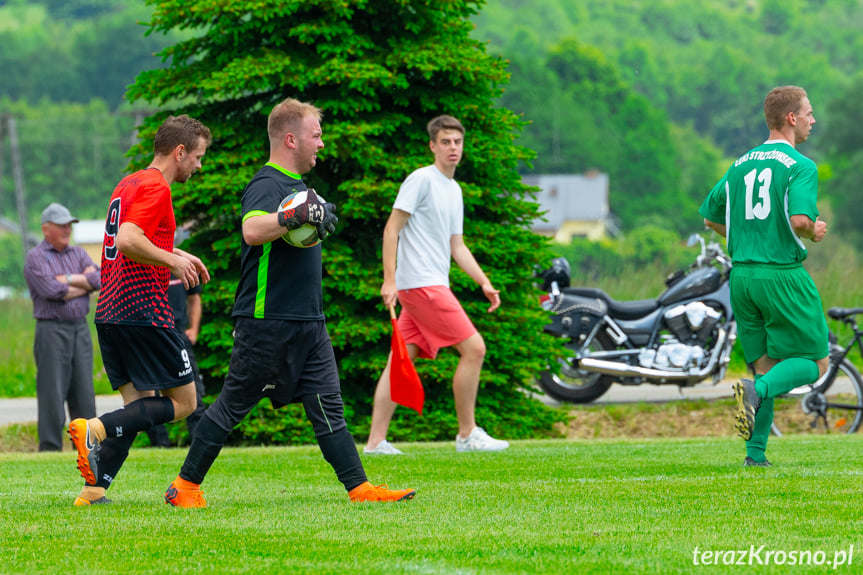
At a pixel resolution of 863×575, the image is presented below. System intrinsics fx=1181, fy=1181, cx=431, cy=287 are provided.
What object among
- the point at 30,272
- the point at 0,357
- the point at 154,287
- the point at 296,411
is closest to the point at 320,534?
the point at 154,287

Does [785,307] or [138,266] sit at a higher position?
[138,266]

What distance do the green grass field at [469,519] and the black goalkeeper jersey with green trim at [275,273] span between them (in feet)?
3.05

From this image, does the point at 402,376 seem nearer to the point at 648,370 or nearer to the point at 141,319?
the point at 141,319

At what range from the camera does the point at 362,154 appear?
403 inches

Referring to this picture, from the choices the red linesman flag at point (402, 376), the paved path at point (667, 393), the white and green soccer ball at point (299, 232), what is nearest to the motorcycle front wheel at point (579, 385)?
the paved path at point (667, 393)

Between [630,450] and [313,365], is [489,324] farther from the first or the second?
[313,365]

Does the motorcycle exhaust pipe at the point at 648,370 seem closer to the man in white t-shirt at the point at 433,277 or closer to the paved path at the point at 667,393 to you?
the paved path at the point at 667,393

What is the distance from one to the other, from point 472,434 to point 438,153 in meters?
2.00

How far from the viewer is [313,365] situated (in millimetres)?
5613

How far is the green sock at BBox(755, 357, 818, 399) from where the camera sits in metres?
6.65

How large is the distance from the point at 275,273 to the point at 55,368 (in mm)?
5681

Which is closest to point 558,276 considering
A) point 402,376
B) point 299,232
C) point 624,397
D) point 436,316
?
point 624,397

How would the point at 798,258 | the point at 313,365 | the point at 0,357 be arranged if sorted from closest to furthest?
the point at 313,365
the point at 798,258
the point at 0,357

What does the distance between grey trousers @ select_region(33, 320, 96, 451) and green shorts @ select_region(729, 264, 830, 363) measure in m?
6.27
